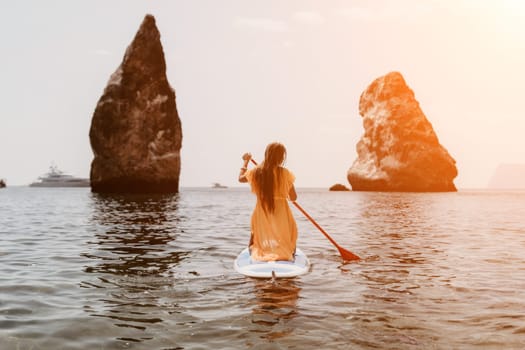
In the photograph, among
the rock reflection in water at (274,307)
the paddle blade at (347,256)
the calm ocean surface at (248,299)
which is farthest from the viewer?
the paddle blade at (347,256)

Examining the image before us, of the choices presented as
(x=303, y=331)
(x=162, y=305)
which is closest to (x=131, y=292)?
(x=162, y=305)

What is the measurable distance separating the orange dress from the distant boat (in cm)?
11583

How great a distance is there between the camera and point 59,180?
122 m

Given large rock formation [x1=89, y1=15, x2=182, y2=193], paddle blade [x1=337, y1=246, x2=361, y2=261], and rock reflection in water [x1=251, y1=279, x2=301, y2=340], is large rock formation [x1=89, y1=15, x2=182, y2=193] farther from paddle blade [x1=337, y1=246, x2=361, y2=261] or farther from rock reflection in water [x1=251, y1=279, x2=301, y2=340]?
rock reflection in water [x1=251, y1=279, x2=301, y2=340]

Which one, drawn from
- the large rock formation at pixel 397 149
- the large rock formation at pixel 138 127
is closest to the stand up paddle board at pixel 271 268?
the large rock formation at pixel 138 127

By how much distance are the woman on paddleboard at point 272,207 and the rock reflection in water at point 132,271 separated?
1710 mm

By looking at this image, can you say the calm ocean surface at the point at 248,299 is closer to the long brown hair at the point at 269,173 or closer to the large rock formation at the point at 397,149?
the long brown hair at the point at 269,173

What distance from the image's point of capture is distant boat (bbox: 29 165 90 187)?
388 ft

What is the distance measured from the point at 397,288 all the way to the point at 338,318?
2.35m

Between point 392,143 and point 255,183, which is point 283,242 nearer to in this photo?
point 255,183

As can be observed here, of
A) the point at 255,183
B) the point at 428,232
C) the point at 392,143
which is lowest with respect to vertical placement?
the point at 428,232

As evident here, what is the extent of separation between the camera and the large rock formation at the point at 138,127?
6122cm

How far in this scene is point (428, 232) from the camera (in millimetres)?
18781

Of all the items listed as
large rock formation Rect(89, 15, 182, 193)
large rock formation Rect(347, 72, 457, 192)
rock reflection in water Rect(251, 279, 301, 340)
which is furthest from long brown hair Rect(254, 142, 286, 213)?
large rock formation Rect(347, 72, 457, 192)
